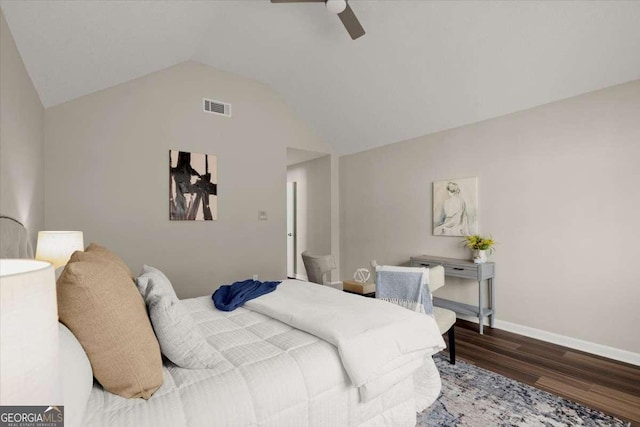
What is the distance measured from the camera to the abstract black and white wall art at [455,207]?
3.75m

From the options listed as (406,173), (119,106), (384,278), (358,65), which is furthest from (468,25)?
(119,106)

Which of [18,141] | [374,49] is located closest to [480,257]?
[374,49]

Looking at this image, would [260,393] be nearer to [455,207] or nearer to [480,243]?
[480,243]

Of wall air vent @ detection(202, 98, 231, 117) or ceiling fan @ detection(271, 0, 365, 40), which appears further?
wall air vent @ detection(202, 98, 231, 117)

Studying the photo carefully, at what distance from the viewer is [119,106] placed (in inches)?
138

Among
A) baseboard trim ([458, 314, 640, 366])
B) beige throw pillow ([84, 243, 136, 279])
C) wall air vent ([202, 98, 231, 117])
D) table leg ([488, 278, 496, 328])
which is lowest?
baseboard trim ([458, 314, 640, 366])

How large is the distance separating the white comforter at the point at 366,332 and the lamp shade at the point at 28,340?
115 centimetres

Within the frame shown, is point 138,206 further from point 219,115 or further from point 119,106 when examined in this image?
point 219,115

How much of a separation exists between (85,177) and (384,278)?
10.4 feet

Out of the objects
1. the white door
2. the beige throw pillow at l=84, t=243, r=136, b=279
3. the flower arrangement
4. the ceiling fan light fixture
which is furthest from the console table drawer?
the white door

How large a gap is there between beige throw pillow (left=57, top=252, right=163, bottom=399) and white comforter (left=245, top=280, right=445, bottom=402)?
765mm

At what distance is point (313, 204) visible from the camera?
592 cm

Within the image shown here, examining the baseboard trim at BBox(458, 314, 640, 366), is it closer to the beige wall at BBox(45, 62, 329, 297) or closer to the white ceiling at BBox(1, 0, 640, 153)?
the white ceiling at BBox(1, 0, 640, 153)

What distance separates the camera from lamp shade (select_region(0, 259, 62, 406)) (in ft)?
1.61
